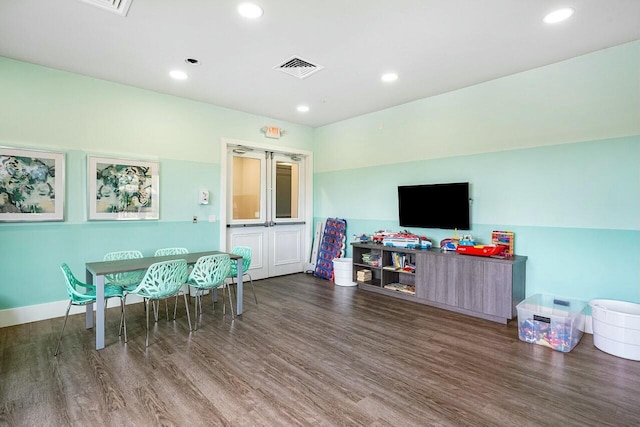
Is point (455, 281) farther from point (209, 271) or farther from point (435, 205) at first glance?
point (209, 271)

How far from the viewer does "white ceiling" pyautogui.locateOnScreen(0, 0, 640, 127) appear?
2.65m

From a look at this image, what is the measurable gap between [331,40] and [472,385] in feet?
10.6

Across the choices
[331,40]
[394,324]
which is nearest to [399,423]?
[394,324]

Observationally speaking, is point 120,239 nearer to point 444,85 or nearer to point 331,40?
point 331,40

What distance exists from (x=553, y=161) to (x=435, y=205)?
145 cm

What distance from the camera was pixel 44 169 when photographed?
3.80 metres

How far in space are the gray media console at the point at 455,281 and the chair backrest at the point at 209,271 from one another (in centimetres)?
229

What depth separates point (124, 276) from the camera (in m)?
3.85

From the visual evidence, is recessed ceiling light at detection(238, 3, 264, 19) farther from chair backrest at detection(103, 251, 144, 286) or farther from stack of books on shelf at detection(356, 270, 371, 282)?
stack of books on shelf at detection(356, 270, 371, 282)

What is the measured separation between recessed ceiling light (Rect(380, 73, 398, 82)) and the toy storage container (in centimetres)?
295

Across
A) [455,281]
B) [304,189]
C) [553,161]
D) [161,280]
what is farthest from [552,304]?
[304,189]

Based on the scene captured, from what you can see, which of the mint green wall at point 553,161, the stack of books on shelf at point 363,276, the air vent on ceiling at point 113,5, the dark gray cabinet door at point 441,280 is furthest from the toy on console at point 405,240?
the air vent on ceiling at point 113,5

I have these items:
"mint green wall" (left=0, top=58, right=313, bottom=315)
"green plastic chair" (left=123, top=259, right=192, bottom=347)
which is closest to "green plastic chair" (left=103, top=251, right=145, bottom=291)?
"mint green wall" (left=0, top=58, right=313, bottom=315)

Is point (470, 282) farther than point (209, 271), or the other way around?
point (470, 282)
